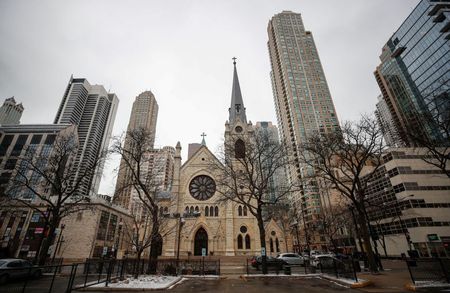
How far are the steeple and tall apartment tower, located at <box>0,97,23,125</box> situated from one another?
155154 mm

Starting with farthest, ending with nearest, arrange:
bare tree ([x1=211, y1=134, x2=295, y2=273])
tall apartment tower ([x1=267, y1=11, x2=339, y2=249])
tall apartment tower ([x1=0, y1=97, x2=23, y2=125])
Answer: tall apartment tower ([x1=0, y1=97, x2=23, y2=125]) < tall apartment tower ([x1=267, y1=11, x2=339, y2=249]) < bare tree ([x1=211, y1=134, x2=295, y2=273])

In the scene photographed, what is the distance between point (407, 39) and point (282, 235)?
6991cm

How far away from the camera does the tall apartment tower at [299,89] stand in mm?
78000

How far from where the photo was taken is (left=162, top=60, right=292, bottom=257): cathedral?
113ft

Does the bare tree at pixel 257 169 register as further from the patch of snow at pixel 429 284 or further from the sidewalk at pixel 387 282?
the patch of snow at pixel 429 284

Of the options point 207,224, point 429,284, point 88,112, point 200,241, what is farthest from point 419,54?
point 88,112

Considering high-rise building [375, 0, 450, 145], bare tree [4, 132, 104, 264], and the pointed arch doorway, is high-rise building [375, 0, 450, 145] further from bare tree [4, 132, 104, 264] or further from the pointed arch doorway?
bare tree [4, 132, 104, 264]

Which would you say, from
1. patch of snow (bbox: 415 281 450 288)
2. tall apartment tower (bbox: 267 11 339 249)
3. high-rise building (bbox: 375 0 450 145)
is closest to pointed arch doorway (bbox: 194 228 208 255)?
patch of snow (bbox: 415 281 450 288)

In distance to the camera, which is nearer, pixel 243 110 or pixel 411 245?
pixel 411 245

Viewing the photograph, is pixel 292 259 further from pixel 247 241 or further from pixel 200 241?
pixel 200 241

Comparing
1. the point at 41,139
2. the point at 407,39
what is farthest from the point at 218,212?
the point at 407,39

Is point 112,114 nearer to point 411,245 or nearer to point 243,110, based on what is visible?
point 243,110

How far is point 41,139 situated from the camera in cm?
6731

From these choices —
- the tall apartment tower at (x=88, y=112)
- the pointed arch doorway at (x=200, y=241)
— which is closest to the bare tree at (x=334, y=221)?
the pointed arch doorway at (x=200, y=241)
